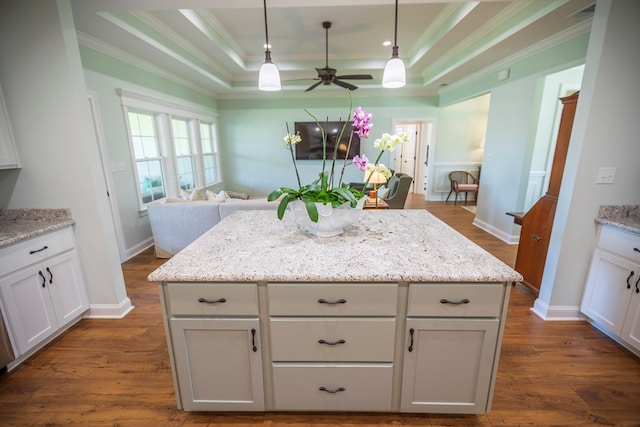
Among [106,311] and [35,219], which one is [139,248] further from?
[35,219]

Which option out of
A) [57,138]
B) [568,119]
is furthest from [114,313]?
[568,119]

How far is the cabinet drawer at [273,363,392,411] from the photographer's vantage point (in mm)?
1300

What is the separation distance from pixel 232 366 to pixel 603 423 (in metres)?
1.90

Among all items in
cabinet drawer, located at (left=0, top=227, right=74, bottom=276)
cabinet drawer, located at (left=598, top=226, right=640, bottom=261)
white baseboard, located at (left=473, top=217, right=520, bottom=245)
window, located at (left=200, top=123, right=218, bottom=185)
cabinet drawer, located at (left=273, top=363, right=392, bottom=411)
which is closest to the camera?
cabinet drawer, located at (left=273, top=363, right=392, bottom=411)

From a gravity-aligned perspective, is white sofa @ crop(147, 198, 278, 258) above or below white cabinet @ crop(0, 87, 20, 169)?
below

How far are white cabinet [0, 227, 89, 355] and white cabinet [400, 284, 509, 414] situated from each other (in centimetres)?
232

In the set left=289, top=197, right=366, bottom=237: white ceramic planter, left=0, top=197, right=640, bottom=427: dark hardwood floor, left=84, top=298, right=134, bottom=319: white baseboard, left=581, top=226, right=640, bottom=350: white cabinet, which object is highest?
left=289, top=197, right=366, bottom=237: white ceramic planter

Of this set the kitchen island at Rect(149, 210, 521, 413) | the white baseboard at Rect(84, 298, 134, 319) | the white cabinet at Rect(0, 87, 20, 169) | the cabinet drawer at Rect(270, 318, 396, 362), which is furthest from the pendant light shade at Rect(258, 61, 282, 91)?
the white baseboard at Rect(84, 298, 134, 319)

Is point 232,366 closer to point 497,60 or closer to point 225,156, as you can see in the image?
point 497,60

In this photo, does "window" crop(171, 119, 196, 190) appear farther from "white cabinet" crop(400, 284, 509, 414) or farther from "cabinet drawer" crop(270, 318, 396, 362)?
A: "white cabinet" crop(400, 284, 509, 414)

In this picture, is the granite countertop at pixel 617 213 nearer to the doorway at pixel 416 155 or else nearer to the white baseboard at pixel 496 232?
the white baseboard at pixel 496 232

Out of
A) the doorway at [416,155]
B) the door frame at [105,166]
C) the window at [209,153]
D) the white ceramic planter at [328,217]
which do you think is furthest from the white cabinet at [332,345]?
the doorway at [416,155]

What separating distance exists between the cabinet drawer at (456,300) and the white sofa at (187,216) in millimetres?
2252

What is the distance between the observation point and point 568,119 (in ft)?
7.00
